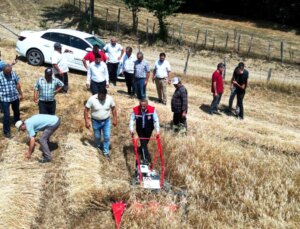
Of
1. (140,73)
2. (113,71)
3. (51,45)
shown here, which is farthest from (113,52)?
(51,45)

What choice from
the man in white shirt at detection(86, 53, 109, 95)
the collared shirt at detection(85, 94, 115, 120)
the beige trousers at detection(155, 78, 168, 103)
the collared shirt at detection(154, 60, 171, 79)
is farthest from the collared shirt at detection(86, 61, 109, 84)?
the beige trousers at detection(155, 78, 168, 103)

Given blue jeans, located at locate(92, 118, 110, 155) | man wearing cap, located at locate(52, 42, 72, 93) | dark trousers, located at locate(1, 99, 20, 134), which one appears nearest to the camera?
blue jeans, located at locate(92, 118, 110, 155)

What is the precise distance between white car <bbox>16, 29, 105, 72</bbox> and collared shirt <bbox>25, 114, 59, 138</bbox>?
6948 millimetres

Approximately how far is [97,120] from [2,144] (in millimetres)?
2615

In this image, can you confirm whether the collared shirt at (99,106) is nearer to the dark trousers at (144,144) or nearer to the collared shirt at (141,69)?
the dark trousers at (144,144)

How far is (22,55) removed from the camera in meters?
17.1

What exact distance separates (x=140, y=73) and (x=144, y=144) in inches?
151

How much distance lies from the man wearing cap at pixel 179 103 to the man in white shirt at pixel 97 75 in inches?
74.7

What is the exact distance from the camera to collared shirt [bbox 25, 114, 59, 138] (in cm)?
969

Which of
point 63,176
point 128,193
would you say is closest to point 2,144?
point 63,176

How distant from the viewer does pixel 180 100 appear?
12078 mm

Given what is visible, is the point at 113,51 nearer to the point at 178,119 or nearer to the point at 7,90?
the point at 178,119

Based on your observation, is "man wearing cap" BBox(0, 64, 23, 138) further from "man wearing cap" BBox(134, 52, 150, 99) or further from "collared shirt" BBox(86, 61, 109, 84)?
"man wearing cap" BBox(134, 52, 150, 99)

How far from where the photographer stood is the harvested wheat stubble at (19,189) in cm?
838
